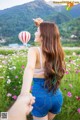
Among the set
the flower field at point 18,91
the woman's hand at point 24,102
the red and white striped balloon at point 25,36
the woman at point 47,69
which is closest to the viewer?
the woman's hand at point 24,102

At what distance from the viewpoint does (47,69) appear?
1.29 metres

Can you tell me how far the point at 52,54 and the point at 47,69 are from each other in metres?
0.06

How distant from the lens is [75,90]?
2346mm

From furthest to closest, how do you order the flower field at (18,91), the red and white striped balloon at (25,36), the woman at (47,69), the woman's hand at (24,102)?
the red and white striped balloon at (25,36) → the flower field at (18,91) → the woman at (47,69) → the woman's hand at (24,102)

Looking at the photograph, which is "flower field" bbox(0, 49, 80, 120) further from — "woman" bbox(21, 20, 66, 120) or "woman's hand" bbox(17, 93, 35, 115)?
"woman's hand" bbox(17, 93, 35, 115)

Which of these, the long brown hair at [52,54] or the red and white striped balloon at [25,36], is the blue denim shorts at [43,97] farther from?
the red and white striped balloon at [25,36]

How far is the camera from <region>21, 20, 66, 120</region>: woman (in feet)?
4.15

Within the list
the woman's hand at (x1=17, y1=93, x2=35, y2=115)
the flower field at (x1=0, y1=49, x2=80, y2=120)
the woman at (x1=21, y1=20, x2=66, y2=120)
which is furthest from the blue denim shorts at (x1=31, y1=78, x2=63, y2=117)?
the woman's hand at (x1=17, y1=93, x2=35, y2=115)

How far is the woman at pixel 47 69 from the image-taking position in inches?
49.8

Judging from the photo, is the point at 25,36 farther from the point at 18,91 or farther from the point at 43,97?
the point at 43,97

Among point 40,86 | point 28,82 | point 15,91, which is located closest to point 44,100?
point 40,86

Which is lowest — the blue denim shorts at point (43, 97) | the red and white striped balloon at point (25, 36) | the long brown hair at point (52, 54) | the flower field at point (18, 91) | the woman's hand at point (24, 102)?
the red and white striped balloon at point (25, 36)

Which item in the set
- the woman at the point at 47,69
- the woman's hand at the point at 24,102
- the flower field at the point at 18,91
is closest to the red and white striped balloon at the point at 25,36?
the flower field at the point at 18,91

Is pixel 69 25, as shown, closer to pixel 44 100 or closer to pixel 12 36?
pixel 12 36
